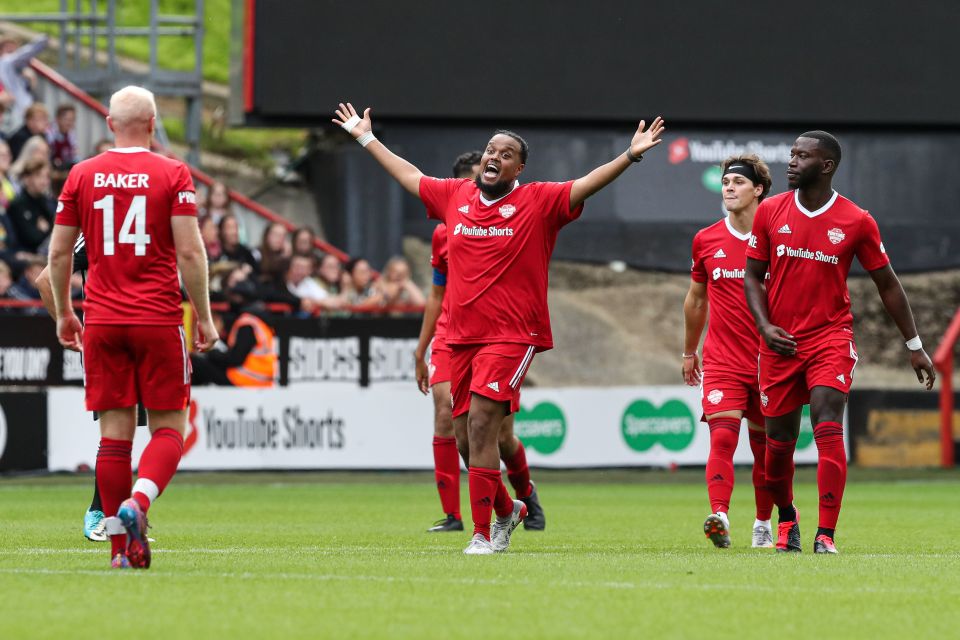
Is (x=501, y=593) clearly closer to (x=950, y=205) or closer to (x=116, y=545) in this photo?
(x=116, y=545)

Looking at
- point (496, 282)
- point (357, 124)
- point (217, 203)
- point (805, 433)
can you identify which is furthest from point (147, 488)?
point (217, 203)

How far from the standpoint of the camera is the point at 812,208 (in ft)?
32.2

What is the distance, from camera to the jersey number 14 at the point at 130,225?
823cm

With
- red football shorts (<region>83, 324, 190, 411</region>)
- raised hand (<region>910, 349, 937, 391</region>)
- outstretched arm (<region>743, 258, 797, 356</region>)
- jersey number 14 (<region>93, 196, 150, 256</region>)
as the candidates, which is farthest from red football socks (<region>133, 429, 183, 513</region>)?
raised hand (<region>910, 349, 937, 391</region>)

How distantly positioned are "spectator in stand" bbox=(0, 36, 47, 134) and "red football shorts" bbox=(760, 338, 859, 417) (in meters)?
15.3

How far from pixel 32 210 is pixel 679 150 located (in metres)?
9.64

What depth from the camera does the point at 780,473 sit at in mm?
10281

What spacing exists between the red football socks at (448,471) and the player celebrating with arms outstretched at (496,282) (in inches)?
89.2

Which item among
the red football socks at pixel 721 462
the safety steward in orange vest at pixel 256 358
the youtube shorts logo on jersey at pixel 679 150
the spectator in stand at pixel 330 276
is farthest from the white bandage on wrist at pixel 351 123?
the youtube shorts logo on jersey at pixel 679 150

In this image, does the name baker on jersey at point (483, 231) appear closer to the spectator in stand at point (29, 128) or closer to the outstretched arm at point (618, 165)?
the outstretched arm at point (618, 165)

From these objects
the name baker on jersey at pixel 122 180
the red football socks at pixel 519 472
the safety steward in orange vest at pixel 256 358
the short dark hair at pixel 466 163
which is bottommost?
the safety steward in orange vest at pixel 256 358

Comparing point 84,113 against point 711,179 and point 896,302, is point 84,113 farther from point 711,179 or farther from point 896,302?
point 896,302

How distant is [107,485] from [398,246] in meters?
17.1

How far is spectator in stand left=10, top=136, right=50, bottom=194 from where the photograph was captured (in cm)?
2081
